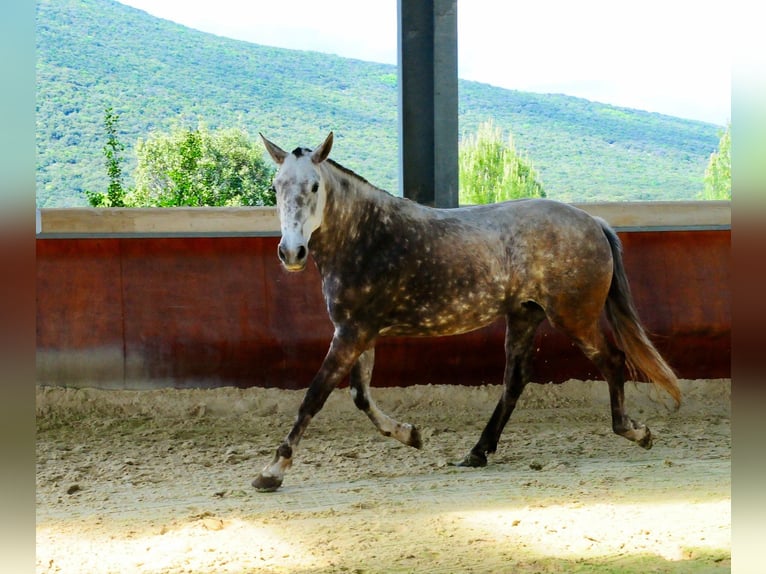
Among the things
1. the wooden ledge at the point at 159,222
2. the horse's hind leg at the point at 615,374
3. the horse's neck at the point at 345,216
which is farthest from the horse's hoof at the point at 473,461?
the wooden ledge at the point at 159,222

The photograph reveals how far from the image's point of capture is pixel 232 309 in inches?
255

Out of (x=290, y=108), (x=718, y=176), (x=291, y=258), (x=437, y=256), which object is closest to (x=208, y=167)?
(x=290, y=108)

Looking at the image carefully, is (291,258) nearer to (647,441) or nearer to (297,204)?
(297,204)

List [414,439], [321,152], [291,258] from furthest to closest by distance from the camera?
[414,439]
[321,152]
[291,258]

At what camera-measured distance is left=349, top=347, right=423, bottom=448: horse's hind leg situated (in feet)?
16.4

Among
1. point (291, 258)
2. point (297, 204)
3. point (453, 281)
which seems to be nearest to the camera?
point (291, 258)

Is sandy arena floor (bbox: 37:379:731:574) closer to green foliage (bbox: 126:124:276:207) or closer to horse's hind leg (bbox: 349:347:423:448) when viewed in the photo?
horse's hind leg (bbox: 349:347:423:448)

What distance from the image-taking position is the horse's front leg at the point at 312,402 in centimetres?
444

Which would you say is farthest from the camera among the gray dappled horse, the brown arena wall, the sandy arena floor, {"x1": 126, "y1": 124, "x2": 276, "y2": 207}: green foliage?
{"x1": 126, "y1": 124, "x2": 276, "y2": 207}: green foliage

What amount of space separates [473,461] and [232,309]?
2304mm

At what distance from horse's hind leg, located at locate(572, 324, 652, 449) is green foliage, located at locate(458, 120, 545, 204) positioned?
135 ft

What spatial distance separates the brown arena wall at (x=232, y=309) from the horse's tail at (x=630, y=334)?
1328 mm

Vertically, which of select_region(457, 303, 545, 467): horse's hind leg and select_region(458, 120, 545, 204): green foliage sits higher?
select_region(458, 120, 545, 204): green foliage

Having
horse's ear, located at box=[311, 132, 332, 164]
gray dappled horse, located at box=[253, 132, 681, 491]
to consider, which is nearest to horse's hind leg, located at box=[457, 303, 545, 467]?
gray dappled horse, located at box=[253, 132, 681, 491]
